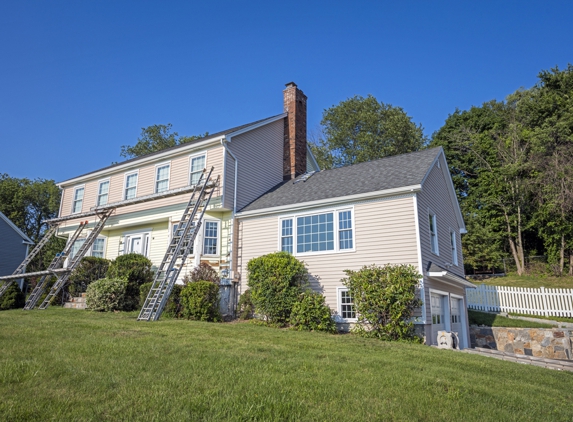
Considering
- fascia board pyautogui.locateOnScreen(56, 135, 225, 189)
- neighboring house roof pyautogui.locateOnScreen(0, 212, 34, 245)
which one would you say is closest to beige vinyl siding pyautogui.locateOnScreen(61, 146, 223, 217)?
fascia board pyautogui.locateOnScreen(56, 135, 225, 189)

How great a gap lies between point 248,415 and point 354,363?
2.93 meters

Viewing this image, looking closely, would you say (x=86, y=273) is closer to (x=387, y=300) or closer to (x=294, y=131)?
(x=294, y=131)

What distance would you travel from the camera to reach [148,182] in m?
19.0

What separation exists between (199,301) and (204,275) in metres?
2.17

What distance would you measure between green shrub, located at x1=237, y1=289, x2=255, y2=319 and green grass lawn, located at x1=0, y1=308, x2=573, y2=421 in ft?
20.1

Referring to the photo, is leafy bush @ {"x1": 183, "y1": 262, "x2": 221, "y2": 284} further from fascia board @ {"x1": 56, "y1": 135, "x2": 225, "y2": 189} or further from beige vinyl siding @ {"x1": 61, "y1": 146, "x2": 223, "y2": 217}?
fascia board @ {"x1": 56, "y1": 135, "x2": 225, "y2": 189}

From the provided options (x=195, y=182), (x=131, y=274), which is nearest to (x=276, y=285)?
(x=131, y=274)

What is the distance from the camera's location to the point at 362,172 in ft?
52.4

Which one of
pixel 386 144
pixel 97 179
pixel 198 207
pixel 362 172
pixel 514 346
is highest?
pixel 386 144

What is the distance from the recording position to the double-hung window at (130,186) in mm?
19594

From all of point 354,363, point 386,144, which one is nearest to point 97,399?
point 354,363

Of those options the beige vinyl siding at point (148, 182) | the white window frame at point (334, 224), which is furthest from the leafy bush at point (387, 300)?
the beige vinyl siding at point (148, 182)

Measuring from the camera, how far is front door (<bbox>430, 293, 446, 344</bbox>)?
12711 millimetres

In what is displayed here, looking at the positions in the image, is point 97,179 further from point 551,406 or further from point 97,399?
point 551,406
